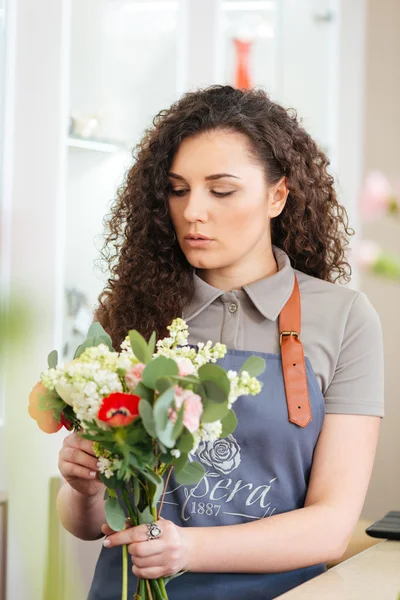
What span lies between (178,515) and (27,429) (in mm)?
1206

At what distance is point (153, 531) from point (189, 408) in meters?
0.26

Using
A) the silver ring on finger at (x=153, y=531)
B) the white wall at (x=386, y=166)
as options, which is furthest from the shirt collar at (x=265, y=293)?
the white wall at (x=386, y=166)

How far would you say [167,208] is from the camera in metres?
1.62

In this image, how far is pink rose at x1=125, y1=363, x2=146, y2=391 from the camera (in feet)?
2.98

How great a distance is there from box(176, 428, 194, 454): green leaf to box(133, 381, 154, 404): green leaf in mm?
52

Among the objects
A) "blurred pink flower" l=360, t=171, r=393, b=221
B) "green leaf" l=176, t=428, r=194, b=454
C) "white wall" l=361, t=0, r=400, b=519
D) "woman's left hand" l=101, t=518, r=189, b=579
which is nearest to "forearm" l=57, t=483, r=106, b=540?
"woman's left hand" l=101, t=518, r=189, b=579

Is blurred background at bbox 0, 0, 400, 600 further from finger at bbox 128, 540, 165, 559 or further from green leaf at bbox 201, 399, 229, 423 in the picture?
green leaf at bbox 201, 399, 229, 423

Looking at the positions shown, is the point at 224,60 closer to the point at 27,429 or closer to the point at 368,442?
the point at 368,442

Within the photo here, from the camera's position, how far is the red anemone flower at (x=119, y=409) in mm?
871

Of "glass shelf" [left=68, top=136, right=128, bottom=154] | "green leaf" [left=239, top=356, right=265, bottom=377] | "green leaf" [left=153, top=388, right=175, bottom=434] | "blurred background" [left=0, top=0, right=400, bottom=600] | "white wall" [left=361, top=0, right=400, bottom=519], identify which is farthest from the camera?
"white wall" [left=361, top=0, right=400, bottom=519]

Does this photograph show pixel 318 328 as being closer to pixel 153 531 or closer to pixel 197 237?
pixel 197 237

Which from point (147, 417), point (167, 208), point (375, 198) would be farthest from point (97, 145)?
point (375, 198)

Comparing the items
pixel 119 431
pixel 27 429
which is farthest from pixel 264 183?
pixel 27 429

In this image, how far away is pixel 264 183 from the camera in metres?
1.56
